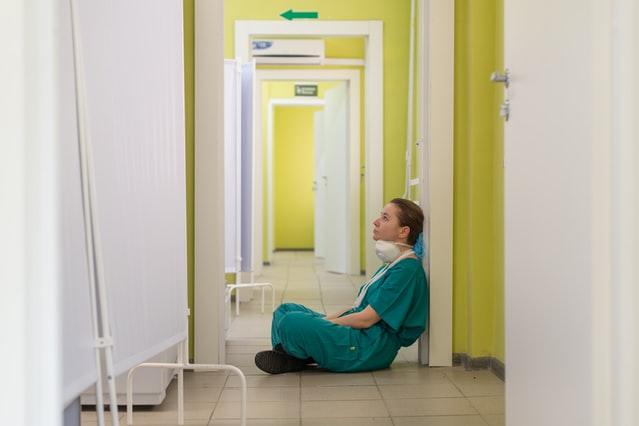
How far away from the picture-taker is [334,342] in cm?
268

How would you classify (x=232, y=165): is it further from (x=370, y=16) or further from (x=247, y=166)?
(x=370, y=16)

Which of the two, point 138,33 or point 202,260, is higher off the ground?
point 138,33

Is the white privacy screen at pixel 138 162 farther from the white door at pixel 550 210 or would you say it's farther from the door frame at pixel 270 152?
the door frame at pixel 270 152

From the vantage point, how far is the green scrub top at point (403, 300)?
268 cm

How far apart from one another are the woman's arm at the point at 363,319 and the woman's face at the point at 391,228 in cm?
33

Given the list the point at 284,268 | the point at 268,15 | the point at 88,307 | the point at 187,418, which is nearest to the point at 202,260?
the point at 187,418

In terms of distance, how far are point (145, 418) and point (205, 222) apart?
0.88 metres

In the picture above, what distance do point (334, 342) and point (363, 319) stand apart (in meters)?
0.14

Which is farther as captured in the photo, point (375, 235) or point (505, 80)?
point (375, 235)

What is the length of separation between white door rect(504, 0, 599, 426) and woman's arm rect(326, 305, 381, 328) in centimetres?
111

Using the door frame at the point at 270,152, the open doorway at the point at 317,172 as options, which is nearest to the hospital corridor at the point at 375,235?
the open doorway at the point at 317,172

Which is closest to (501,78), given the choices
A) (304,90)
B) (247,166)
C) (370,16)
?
(247,166)

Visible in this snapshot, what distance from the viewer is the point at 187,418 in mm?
2068

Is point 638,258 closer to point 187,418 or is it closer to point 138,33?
point 138,33
